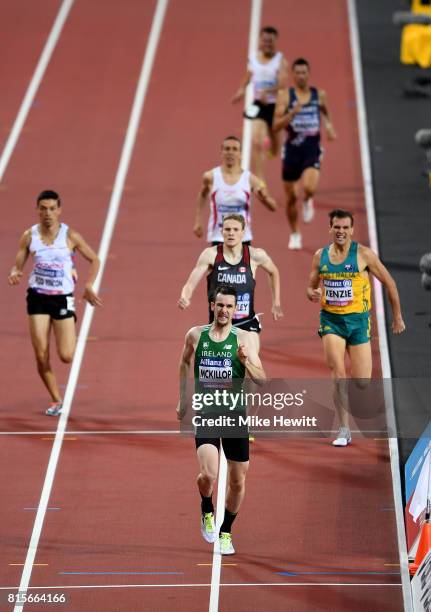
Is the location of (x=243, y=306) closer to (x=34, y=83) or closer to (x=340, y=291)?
(x=340, y=291)

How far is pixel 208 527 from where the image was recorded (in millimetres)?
10922

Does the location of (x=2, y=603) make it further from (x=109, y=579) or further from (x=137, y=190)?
(x=137, y=190)

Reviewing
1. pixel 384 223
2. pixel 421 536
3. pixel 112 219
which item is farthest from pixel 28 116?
pixel 421 536

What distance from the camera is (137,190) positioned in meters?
19.1

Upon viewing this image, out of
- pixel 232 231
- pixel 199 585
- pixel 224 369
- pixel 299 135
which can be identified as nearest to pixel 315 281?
pixel 232 231

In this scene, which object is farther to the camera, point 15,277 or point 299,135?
point 299,135

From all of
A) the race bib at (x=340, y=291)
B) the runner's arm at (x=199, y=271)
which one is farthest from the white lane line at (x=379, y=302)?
the runner's arm at (x=199, y=271)

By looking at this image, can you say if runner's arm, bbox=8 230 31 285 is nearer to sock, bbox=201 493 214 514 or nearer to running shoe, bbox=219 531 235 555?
sock, bbox=201 493 214 514

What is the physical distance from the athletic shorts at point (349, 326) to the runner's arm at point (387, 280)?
0.25 meters

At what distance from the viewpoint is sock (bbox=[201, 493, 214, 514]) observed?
1072 centimetres

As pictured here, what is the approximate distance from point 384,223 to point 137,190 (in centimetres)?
333

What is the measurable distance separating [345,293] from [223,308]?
1969 mm

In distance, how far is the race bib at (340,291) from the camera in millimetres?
12078

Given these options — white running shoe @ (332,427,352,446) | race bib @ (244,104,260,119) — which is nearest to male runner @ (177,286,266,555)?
white running shoe @ (332,427,352,446)
